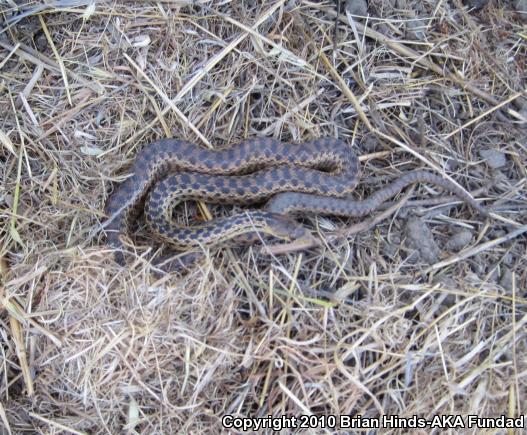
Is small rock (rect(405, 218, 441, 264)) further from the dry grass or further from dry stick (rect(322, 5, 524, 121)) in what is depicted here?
dry stick (rect(322, 5, 524, 121))

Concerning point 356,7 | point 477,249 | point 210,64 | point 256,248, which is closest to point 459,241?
point 477,249

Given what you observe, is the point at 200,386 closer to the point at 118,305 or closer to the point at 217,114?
the point at 118,305

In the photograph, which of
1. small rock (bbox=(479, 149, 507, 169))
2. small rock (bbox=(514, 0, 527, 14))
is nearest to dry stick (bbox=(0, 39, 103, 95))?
small rock (bbox=(479, 149, 507, 169))

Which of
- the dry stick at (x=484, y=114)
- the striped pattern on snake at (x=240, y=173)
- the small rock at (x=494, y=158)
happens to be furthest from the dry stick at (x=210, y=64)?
the small rock at (x=494, y=158)

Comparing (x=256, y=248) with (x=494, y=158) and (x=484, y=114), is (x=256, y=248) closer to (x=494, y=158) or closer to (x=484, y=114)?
(x=494, y=158)

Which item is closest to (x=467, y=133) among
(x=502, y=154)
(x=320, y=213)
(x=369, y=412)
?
(x=502, y=154)

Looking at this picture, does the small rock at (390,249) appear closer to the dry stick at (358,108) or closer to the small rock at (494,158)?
the dry stick at (358,108)
